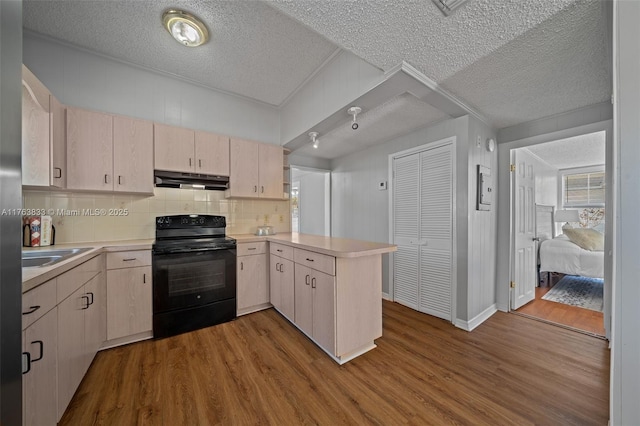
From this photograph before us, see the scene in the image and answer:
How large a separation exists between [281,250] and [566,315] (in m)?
3.51

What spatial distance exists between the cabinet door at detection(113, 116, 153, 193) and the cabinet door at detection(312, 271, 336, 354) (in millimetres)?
2018

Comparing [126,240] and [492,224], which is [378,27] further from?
[126,240]

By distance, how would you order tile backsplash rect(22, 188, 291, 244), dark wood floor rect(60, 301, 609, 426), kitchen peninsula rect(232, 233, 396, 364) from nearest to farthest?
1. dark wood floor rect(60, 301, 609, 426)
2. kitchen peninsula rect(232, 233, 396, 364)
3. tile backsplash rect(22, 188, 291, 244)

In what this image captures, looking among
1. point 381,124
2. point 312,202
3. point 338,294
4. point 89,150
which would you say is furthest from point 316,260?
point 312,202

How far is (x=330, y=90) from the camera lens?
2.36 m

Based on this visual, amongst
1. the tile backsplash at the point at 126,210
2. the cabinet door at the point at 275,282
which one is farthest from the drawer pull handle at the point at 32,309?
the cabinet door at the point at 275,282

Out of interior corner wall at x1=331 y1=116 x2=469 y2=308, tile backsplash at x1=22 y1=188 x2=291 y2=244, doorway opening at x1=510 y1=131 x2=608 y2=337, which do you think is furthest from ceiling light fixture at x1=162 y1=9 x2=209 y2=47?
doorway opening at x1=510 y1=131 x2=608 y2=337

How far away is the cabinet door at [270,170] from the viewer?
3174mm

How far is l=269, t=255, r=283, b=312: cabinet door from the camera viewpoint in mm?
2660

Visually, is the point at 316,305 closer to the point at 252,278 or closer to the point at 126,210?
the point at 252,278

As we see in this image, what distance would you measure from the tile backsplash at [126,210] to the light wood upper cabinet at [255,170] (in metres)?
0.28

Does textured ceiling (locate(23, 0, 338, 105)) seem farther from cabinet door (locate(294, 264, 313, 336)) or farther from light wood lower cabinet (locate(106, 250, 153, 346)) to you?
cabinet door (locate(294, 264, 313, 336))

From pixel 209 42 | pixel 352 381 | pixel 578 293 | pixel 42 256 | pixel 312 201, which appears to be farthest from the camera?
pixel 312 201

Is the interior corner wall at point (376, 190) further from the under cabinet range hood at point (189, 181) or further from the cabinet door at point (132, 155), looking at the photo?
the cabinet door at point (132, 155)
